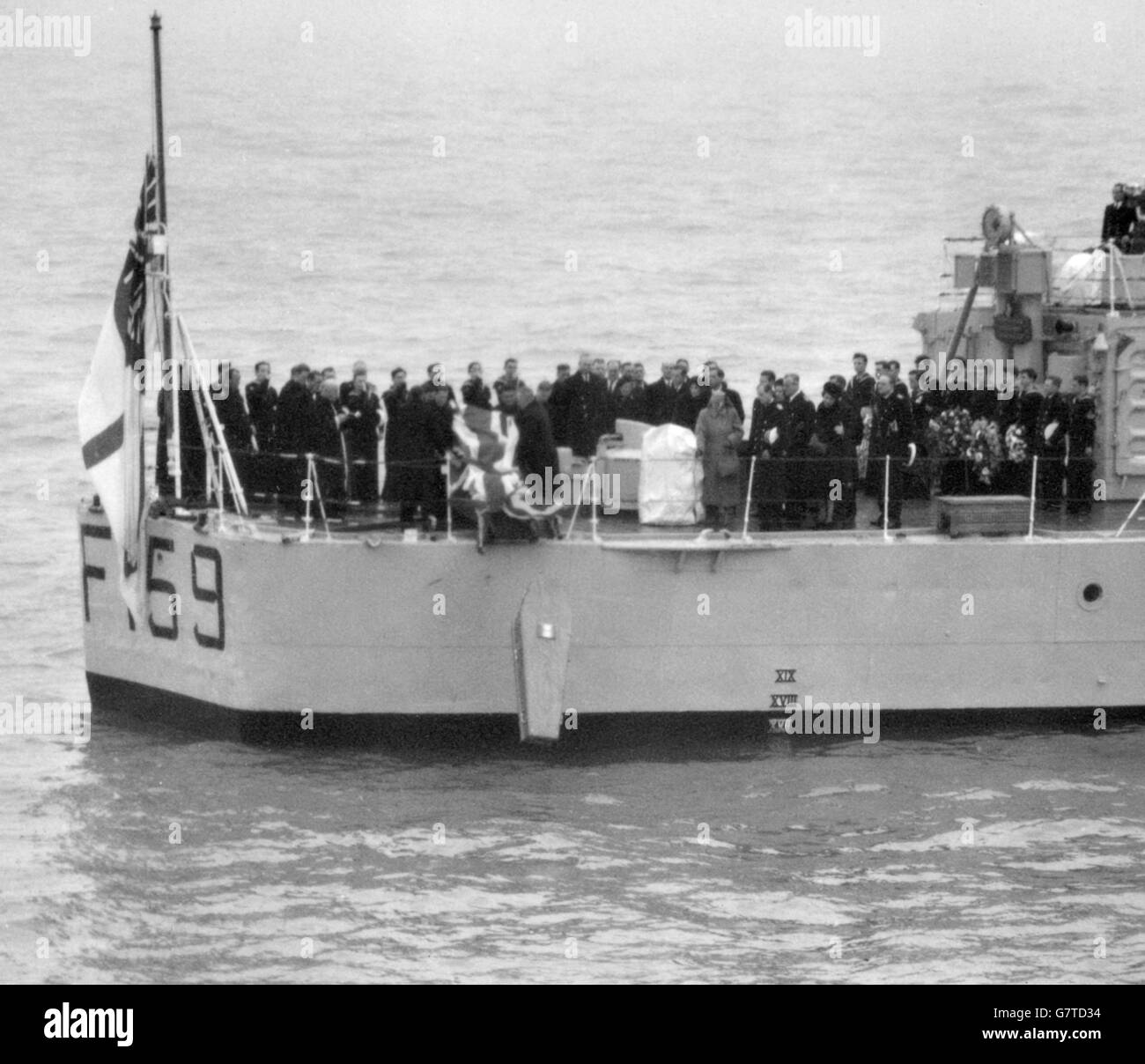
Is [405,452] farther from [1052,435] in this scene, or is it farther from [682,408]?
[1052,435]

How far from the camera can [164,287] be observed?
98.1 ft

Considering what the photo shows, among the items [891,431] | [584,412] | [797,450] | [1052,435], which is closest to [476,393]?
[584,412]

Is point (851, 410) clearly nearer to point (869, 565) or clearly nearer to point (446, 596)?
point (869, 565)

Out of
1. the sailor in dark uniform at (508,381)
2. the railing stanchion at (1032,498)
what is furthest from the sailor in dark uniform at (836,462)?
the sailor in dark uniform at (508,381)

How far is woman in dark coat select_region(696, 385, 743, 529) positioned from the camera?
2945 cm

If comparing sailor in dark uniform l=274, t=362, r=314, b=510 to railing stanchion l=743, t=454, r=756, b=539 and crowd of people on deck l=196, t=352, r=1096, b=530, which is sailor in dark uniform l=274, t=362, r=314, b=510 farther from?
railing stanchion l=743, t=454, r=756, b=539

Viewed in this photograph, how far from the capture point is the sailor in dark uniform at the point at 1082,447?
Answer: 30422 millimetres

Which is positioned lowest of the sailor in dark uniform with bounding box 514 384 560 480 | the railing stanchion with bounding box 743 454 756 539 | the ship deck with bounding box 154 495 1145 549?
the ship deck with bounding box 154 495 1145 549

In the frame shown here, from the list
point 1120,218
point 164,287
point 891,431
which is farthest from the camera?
point 1120,218

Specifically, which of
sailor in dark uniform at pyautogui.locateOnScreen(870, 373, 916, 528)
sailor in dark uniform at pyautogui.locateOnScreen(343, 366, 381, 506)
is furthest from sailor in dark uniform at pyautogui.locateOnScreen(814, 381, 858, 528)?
sailor in dark uniform at pyautogui.locateOnScreen(343, 366, 381, 506)

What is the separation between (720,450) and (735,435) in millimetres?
212

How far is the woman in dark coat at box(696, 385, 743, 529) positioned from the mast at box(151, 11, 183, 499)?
530 centimetres

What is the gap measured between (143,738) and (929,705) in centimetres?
798

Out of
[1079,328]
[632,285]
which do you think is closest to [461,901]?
[1079,328]
